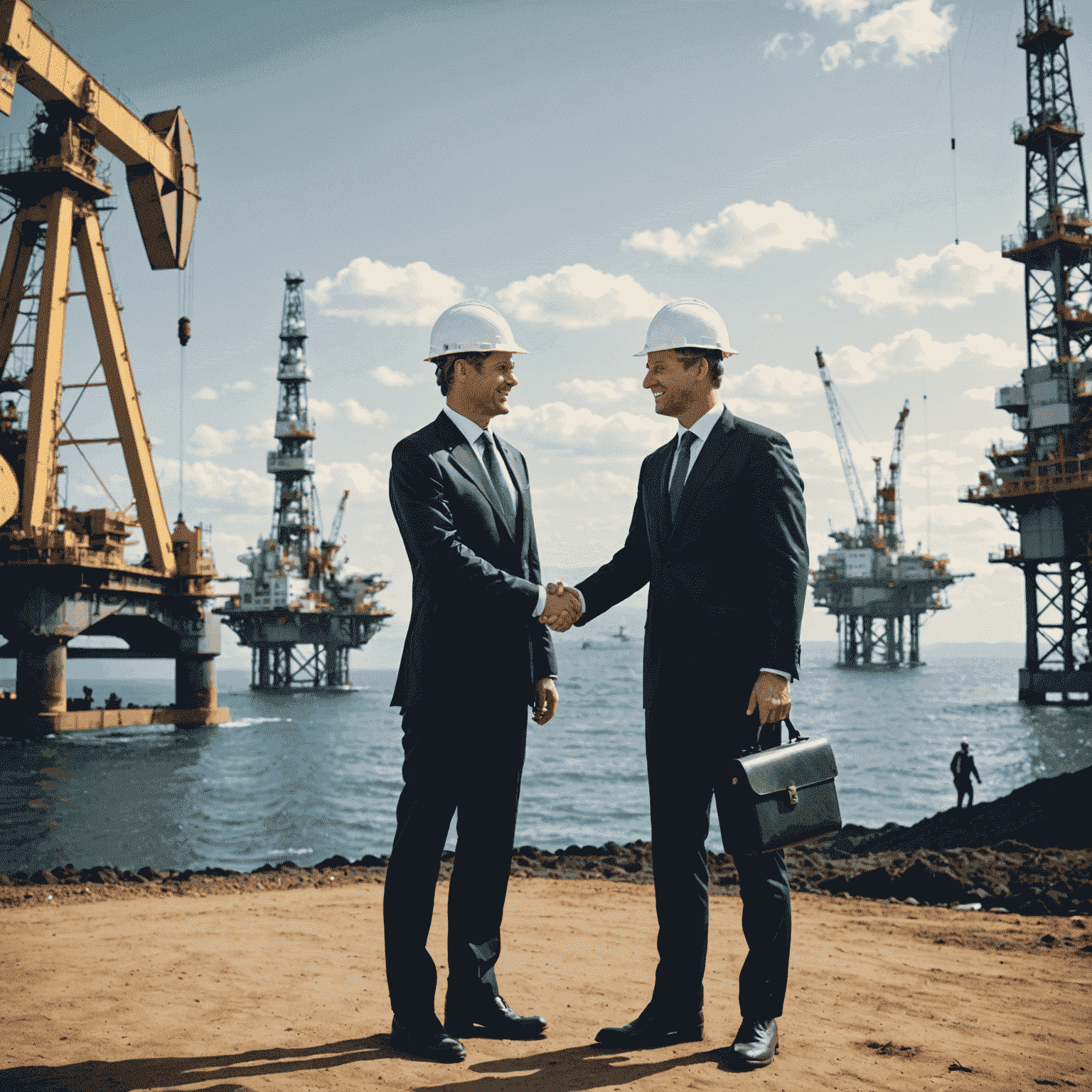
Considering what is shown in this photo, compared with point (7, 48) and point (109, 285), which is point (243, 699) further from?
point (7, 48)

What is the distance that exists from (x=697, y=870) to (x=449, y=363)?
→ 91.1 inches

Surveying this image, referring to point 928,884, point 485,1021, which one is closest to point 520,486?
point 485,1021

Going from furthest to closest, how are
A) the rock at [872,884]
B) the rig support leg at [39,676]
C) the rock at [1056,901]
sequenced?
the rig support leg at [39,676] → the rock at [872,884] → the rock at [1056,901]

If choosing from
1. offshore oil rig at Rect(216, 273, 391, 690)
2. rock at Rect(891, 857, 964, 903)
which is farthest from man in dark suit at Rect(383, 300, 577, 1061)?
offshore oil rig at Rect(216, 273, 391, 690)

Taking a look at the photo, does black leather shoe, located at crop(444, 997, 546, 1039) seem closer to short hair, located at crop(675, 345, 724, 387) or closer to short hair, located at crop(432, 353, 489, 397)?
short hair, located at crop(432, 353, 489, 397)

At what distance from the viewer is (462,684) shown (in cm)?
395

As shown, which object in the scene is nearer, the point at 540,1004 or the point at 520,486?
the point at 520,486

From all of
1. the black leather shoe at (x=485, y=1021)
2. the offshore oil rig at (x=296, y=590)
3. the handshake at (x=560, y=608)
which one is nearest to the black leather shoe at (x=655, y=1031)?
the black leather shoe at (x=485, y=1021)

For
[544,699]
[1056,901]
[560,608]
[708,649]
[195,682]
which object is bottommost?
[195,682]

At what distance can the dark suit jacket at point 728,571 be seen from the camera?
12.4 ft

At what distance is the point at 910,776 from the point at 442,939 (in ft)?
82.5

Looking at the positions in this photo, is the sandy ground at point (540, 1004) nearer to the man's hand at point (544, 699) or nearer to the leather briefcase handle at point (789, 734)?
the leather briefcase handle at point (789, 734)

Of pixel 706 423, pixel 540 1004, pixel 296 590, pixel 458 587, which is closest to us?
pixel 458 587

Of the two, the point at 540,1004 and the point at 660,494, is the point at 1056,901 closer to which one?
the point at 540,1004
